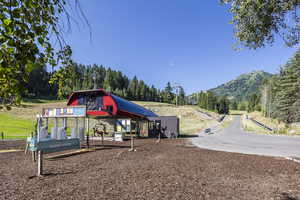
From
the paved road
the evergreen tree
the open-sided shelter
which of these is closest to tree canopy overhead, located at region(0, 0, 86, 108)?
the paved road

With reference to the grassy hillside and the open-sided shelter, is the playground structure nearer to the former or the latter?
the open-sided shelter

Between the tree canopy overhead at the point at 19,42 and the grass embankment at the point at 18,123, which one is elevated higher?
the tree canopy overhead at the point at 19,42

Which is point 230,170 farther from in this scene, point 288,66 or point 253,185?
point 288,66

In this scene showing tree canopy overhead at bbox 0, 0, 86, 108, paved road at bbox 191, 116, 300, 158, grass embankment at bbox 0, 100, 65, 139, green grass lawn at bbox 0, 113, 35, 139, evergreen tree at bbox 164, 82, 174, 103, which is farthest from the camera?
evergreen tree at bbox 164, 82, 174, 103

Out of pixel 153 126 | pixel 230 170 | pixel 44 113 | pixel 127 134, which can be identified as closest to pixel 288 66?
pixel 153 126

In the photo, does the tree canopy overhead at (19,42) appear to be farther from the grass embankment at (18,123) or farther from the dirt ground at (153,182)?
the grass embankment at (18,123)

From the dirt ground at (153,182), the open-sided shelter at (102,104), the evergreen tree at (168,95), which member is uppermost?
the evergreen tree at (168,95)

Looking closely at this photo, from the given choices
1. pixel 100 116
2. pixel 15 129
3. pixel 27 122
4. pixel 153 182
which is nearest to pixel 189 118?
pixel 100 116

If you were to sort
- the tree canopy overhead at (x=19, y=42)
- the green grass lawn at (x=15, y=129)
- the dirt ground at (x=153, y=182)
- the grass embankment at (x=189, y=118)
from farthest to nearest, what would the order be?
1. the grass embankment at (x=189, y=118)
2. the green grass lawn at (x=15, y=129)
3. the dirt ground at (x=153, y=182)
4. the tree canopy overhead at (x=19, y=42)

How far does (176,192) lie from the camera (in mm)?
5465

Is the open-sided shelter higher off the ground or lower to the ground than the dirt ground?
higher

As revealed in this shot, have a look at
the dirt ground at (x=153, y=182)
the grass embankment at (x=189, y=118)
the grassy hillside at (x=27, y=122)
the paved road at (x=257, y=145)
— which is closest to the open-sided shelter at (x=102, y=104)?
the grassy hillside at (x=27, y=122)

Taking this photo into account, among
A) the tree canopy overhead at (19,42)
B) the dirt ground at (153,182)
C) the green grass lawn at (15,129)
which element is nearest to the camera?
the tree canopy overhead at (19,42)

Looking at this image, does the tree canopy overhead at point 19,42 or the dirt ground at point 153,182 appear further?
the dirt ground at point 153,182
